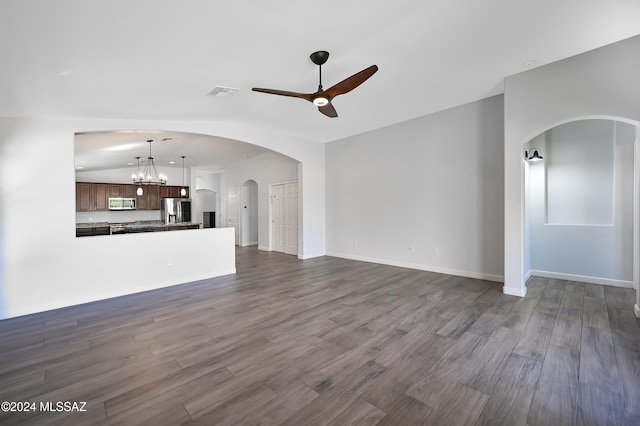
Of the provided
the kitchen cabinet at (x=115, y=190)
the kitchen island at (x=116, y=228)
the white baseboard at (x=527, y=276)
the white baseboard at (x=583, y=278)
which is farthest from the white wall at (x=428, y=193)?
the kitchen cabinet at (x=115, y=190)

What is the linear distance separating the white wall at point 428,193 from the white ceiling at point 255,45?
1009 millimetres

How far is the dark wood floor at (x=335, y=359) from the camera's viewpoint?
1.79m

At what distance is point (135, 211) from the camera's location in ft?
32.9

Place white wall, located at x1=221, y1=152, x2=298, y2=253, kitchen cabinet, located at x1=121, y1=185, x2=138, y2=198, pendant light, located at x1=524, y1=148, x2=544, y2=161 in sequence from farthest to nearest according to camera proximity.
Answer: kitchen cabinet, located at x1=121, y1=185, x2=138, y2=198 → white wall, located at x1=221, y1=152, x2=298, y2=253 → pendant light, located at x1=524, y1=148, x2=544, y2=161

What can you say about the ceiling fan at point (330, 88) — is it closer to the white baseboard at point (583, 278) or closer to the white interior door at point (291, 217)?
the white interior door at point (291, 217)

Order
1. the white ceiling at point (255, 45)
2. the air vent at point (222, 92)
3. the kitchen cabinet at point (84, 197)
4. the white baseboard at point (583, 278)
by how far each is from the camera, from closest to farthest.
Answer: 1. the white ceiling at point (255, 45)
2. the air vent at point (222, 92)
3. the white baseboard at point (583, 278)
4. the kitchen cabinet at point (84, 197)

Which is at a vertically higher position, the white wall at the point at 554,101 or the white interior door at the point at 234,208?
the white wall at the point at 554,101

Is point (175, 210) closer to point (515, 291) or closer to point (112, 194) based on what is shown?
point (112, 194)

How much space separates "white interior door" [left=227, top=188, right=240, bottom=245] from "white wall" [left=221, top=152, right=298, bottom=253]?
223 mm

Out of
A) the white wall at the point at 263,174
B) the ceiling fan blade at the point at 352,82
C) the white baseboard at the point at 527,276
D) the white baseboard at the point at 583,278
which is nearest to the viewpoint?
the ceiling fan blade at the point at 352,82

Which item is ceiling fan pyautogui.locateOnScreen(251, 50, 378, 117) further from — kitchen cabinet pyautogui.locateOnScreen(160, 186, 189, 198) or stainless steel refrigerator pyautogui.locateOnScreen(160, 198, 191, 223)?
kitchen cabinet pyautogui.locateOnScreen(160, 186, 189, 198)

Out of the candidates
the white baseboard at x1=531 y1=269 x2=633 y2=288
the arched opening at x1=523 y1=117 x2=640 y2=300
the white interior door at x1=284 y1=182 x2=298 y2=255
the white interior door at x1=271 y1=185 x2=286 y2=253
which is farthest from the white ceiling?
the white interior door at x1=271 y1=185 x2=286 y2=253

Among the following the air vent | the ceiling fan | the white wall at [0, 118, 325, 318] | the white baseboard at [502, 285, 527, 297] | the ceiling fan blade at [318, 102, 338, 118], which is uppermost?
the air vent

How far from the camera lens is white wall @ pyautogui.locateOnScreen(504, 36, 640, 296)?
320cm
